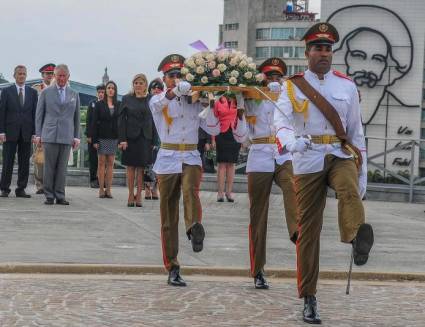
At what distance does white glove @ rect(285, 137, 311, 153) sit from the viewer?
24.3 feet

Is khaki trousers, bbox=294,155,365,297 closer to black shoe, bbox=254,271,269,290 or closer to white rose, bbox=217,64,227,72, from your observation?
black shoe, bbox=254,271,269,290

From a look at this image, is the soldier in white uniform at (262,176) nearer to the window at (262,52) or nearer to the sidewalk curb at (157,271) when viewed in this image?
the sidewalk curb at (157,271)

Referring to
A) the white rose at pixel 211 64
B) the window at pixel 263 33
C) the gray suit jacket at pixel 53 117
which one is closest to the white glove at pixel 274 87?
the white rose at pixel 211 64

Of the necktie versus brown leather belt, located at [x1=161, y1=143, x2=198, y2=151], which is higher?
the necktie

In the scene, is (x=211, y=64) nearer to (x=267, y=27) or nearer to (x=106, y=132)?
(x=106, y=132)

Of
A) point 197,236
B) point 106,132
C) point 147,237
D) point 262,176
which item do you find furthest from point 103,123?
point 197,236

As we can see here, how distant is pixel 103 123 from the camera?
1833 centimetres

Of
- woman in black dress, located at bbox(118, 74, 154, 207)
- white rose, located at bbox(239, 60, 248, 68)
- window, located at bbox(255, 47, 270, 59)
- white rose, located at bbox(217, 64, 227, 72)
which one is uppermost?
window, located at bbox(255, 47, 270, 59)

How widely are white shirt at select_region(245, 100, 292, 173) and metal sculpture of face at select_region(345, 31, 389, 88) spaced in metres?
35.6

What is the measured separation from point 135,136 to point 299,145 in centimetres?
964

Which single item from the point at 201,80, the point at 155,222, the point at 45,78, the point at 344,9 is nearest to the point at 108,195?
the point at 45,78

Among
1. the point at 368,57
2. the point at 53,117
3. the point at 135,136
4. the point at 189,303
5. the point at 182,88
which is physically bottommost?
the point at 189,303

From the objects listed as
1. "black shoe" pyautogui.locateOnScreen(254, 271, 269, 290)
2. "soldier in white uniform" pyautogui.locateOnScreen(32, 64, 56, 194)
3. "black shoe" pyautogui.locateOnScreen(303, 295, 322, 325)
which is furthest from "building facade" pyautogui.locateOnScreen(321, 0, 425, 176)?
"black shoe" pyautogui.locateOnScreen(303, 295, 322, 325)

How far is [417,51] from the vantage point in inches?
1786
